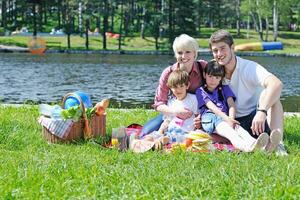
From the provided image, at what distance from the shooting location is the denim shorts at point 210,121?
237 inches

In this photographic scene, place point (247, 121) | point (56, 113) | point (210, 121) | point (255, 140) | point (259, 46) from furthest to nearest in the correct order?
point (259, 46), point (56, 113), point (247, 121), point (210, 121), point (255, 140)

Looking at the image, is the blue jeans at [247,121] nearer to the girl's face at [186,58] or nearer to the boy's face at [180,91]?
the boy's face at [180,91]

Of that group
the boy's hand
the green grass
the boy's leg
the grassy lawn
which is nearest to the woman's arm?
the boy's leg

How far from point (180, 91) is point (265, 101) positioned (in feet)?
3.44

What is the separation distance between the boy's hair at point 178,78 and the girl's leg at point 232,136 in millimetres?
627

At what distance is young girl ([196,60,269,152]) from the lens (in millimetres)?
5836

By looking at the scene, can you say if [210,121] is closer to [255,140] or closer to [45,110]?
[255,140]

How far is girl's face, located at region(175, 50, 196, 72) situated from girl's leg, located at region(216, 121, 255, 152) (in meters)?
0.77

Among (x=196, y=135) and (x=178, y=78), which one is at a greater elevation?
(x=178, y=78)

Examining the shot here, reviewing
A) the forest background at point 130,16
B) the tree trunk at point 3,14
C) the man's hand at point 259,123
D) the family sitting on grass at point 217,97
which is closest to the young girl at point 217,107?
the family sitting on grass at point 217,97

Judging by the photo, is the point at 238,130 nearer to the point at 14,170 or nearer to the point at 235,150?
the point at 235,150

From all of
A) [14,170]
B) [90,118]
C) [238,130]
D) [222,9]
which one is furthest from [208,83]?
[222,9]

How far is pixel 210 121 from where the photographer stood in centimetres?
607

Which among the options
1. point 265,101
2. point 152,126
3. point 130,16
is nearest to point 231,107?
point 265,101
